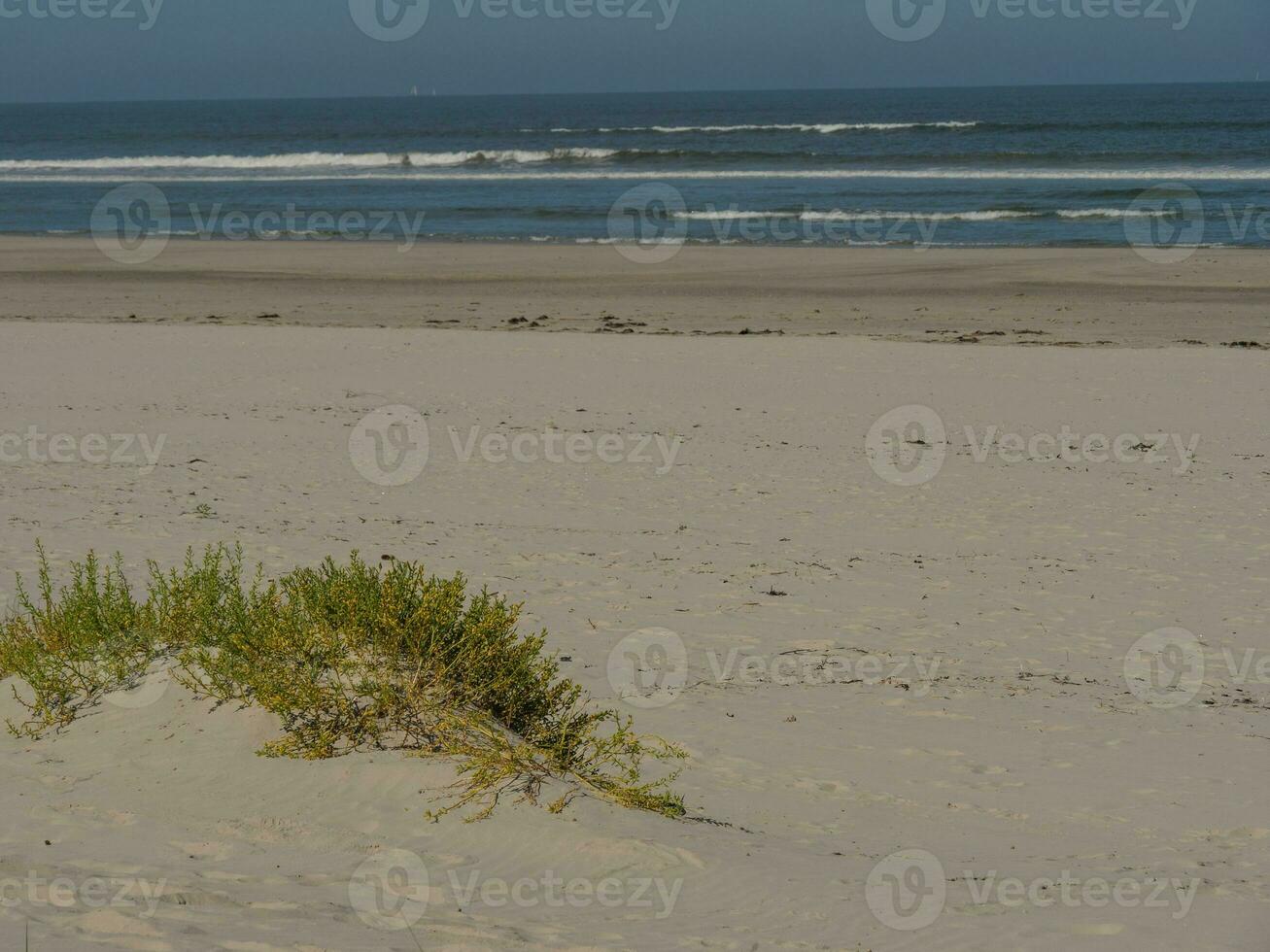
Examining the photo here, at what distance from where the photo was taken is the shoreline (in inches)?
662

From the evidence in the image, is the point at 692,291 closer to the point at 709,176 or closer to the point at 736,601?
the point at 736,601

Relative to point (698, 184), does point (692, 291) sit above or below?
below

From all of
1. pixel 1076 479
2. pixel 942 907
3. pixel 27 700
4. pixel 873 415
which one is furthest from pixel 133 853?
pixel 873 415

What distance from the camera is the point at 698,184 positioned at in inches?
1593

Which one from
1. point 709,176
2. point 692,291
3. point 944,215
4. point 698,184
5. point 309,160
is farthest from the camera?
point 309,160

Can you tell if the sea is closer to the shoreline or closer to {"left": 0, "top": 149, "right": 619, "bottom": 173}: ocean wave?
{"left": 0, "top": 149, "right": 619, "bottom": 173}: ocean wave

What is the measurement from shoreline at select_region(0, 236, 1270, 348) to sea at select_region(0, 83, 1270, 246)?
3276mm

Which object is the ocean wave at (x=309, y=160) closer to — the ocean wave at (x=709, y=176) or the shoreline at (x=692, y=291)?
the ocean wave at (x=709, y=176)

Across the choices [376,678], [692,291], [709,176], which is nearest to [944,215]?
[692,291]

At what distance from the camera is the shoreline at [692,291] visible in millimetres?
16812

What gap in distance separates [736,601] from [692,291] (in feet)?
45.6

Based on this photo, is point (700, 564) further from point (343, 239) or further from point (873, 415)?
point (343, 239)

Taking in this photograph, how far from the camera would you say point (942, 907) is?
12.4 ft

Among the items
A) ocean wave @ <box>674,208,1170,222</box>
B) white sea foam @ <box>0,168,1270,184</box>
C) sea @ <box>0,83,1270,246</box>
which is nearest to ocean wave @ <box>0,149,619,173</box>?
sea @ <box>0,83,1270,246</box>
